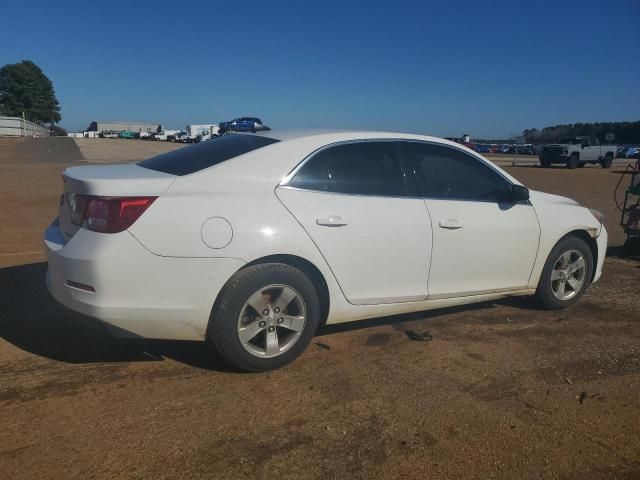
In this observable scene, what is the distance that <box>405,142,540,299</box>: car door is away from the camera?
4344 mm

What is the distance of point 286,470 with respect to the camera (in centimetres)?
271

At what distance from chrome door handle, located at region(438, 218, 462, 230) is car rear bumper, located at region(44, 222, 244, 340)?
1.64m

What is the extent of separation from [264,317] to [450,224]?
5.33ft

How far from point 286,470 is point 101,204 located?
1820 mm

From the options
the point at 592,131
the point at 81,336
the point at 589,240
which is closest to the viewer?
the point at 81,336

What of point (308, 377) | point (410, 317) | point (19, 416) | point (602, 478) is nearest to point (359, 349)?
point (308, 377)

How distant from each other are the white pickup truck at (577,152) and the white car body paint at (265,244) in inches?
1157

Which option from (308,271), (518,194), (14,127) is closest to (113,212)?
(308,271)

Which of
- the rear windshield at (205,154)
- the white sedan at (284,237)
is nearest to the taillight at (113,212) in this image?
the white sedan at (284,237)

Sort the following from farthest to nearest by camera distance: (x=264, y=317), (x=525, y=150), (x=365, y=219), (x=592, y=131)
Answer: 1. (x=592, y=131)
2. (x=525, y=150)
3. (x=365, y=219)
4. (x=264, y=317)

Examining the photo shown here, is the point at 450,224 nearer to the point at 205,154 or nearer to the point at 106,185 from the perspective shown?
the point at 205,154

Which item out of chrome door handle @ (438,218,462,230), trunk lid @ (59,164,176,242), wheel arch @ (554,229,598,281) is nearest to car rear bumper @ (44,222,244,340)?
trunk lid @ (59,164,176,242)

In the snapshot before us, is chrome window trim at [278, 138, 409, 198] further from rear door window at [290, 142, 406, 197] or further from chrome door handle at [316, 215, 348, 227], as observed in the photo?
chrome door handle at [316, 215, 348, 227]

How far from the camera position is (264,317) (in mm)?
3635
